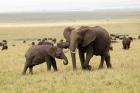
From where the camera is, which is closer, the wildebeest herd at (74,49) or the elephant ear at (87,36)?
the wildebeest herd at (74,49)

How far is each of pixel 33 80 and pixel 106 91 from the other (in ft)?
12.5

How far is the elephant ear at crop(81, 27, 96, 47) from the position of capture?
19547 mm

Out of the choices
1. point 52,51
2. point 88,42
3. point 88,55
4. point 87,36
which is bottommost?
point 88,55

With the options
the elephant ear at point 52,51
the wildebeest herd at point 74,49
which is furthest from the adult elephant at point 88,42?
the elephant ear at point 52,51

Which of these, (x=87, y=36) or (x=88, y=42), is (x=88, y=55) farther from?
(x=87, y=36)

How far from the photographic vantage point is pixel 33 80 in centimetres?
1664

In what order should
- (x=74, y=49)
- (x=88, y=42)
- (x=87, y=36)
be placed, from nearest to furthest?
(x=74, y=49) → (x=88, y=42) → (x=87, y=36)

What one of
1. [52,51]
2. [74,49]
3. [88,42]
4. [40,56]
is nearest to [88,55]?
[88,42]

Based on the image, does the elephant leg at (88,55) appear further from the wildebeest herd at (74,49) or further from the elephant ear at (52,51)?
the elephant ear at (52,51)

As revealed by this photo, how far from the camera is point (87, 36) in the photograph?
19609 mm

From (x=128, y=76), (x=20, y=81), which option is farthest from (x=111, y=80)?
(x=20, y=81)

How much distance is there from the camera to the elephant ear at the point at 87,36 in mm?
19547

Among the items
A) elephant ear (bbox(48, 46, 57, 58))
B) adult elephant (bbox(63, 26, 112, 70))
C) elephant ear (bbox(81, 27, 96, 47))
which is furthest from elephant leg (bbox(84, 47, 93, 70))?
elephant ear (bbox(48, 46, 57, 58))

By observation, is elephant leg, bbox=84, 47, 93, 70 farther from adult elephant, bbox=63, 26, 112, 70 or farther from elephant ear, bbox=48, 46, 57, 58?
elephant ear, bbox=48, 46, 57, 58
